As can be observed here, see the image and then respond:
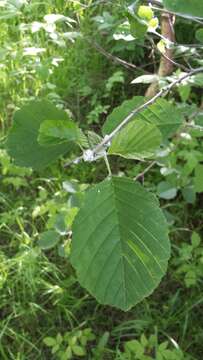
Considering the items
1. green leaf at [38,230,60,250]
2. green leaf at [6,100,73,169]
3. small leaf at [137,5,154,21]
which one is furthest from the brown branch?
green leaf at [6,100,73,169]

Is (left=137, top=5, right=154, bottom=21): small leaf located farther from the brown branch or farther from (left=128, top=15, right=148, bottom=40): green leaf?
the brown branch

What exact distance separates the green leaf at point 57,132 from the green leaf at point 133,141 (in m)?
0.04

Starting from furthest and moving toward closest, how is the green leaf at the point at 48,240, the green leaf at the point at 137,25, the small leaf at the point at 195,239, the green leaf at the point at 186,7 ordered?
the small leaf at the point at 195,239 < the green leaf at the point at 48,240 < the green leaf at the point at 137,25 < the green leaf at the point at 186,7

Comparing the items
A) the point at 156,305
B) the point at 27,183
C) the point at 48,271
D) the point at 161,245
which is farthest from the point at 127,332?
the point at 161,245

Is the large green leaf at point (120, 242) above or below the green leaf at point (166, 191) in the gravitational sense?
above

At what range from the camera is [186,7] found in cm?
57

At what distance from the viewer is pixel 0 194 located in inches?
93.1

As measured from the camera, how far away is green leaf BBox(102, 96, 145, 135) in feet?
2.53

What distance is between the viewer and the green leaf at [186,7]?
567 millimetres

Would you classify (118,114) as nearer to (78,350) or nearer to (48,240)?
(48,240)

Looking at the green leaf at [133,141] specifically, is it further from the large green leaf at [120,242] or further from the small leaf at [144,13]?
the small leaf at [144,13]

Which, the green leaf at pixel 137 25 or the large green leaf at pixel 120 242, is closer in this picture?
the large green leaf at pixel 120 242

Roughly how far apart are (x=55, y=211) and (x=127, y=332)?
48 centimetres

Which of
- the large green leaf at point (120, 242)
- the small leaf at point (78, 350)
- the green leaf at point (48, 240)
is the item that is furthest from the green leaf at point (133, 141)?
the small leaf at point (78, 350)
